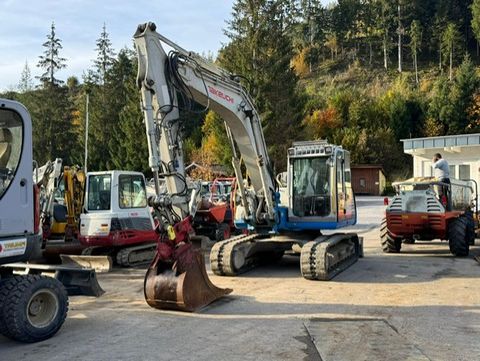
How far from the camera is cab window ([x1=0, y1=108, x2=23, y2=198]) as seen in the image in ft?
20.5

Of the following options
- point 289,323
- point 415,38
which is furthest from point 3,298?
point 415,38

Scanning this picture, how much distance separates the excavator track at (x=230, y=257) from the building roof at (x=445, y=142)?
19.7m

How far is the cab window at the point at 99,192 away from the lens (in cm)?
1234

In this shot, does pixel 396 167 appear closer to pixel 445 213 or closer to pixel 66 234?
pixel 445 213

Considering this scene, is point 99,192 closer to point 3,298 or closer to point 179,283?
point 179,283

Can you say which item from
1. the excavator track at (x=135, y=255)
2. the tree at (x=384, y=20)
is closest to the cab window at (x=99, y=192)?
the excavator track at (x=135, y=255)

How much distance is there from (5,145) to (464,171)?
25.9m

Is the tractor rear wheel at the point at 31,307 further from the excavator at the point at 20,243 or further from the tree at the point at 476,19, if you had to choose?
the tree at the point at 476,19

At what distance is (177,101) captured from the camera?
8.66 m

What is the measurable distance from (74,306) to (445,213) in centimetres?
894

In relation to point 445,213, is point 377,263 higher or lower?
lower

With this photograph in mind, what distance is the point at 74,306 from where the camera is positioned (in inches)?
327

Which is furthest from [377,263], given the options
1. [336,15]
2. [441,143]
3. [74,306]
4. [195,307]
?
[336,15]

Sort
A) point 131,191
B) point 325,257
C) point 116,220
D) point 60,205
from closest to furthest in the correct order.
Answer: point 325,257 < point 116,220 < point 131,191 < point 60,205
